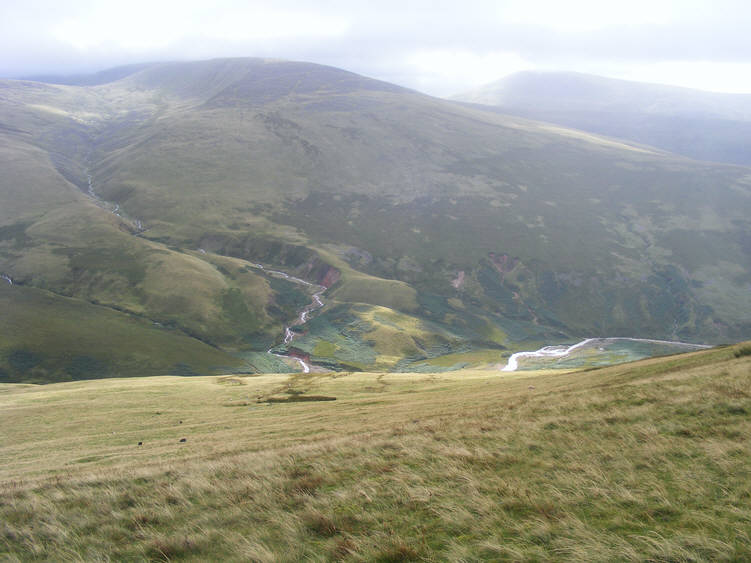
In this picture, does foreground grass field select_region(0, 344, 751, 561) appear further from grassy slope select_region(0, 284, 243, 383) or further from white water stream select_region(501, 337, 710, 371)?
grassy slope select_region(0, 284, 243, 383)

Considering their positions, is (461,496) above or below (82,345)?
above

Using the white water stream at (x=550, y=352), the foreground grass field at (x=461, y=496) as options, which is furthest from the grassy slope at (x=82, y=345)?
the foreground grass field at (x=461, y=496)

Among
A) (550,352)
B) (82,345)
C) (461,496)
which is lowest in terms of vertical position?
(82,345)

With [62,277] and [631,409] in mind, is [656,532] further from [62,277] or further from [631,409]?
[62,277]

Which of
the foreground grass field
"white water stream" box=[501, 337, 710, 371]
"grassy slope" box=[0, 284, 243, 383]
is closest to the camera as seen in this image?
the foreground grass field

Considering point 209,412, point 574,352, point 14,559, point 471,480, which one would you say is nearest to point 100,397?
point 209,412

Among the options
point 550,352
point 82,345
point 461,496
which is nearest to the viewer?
point 461,496

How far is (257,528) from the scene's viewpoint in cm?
1107

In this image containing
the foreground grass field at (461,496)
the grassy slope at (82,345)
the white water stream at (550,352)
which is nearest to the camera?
the foreground grass field at (461,496)

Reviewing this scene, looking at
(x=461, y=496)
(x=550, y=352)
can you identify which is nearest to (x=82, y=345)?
(x=550, y=352)

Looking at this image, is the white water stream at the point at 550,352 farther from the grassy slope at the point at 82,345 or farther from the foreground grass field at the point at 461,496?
the foreground grass field at the point at 461,496

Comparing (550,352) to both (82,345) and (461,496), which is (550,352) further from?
(461,496)

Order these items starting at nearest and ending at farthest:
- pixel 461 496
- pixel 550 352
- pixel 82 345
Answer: pixel 461 496, pixel 82 345, pixel 550 352

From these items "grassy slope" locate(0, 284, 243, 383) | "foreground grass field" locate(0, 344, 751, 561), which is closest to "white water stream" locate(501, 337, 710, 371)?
"grassy slope" locate(0, 284, 243, 383)
